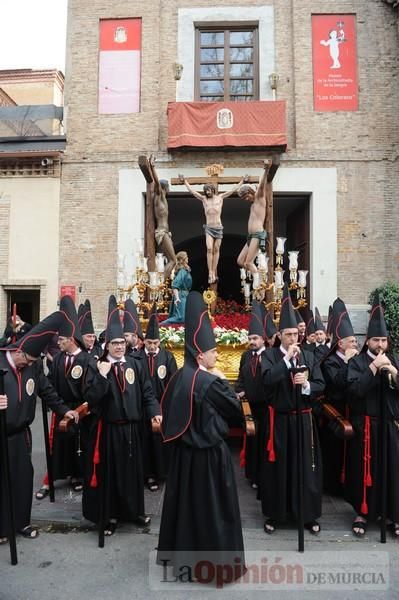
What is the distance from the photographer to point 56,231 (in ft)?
43.3

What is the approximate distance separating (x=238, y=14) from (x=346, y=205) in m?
6.06

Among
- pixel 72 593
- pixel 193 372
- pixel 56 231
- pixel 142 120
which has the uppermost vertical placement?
pixel 142 120

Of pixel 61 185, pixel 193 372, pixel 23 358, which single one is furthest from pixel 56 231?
pixel 193 372

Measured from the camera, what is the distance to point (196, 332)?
3.91m

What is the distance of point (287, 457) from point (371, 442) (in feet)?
2.77

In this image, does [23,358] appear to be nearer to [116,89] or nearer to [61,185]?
[61,185]

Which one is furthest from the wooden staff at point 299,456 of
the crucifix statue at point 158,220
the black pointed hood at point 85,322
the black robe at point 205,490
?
the crucifix statue at point 158,220

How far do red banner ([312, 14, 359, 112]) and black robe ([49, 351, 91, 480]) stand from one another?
1039 cm

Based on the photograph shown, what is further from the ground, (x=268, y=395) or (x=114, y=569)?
(x=268, y=395)

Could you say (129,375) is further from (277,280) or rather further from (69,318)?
(277,280)

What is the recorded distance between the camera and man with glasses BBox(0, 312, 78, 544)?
4488mm

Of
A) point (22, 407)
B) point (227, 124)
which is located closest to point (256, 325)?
point (22, 407)

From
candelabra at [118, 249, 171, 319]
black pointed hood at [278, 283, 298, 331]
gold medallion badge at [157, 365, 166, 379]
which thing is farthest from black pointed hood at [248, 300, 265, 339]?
candelabra at [118, 249, 171, 319]

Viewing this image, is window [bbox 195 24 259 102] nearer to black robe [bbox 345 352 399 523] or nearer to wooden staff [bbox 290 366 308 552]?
black robe [bbox 345 352 399 523]
